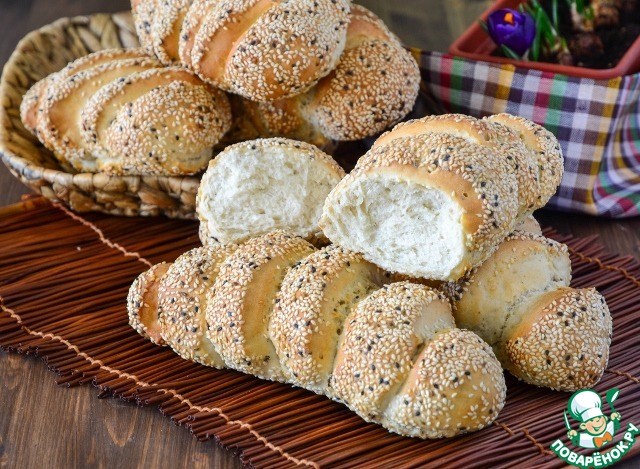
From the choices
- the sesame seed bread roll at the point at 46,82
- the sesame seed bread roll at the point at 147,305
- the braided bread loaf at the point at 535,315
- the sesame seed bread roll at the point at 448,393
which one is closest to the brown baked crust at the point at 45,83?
the sesame seed bread roll at the point at 46,82

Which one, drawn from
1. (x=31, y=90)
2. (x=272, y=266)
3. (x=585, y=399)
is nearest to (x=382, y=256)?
(x=272, y=266)

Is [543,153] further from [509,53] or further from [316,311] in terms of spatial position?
[509,53]

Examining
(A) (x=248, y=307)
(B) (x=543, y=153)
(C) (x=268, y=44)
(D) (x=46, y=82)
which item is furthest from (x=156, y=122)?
(B) (x=543, y=153)

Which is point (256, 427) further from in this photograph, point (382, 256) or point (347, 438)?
point (382, 256)

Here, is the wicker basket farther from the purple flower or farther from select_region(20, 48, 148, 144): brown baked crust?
the purple flower

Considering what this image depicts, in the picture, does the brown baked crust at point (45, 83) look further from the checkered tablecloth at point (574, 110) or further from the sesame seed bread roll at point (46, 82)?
the checkered tablecloth at point (574, 110)
